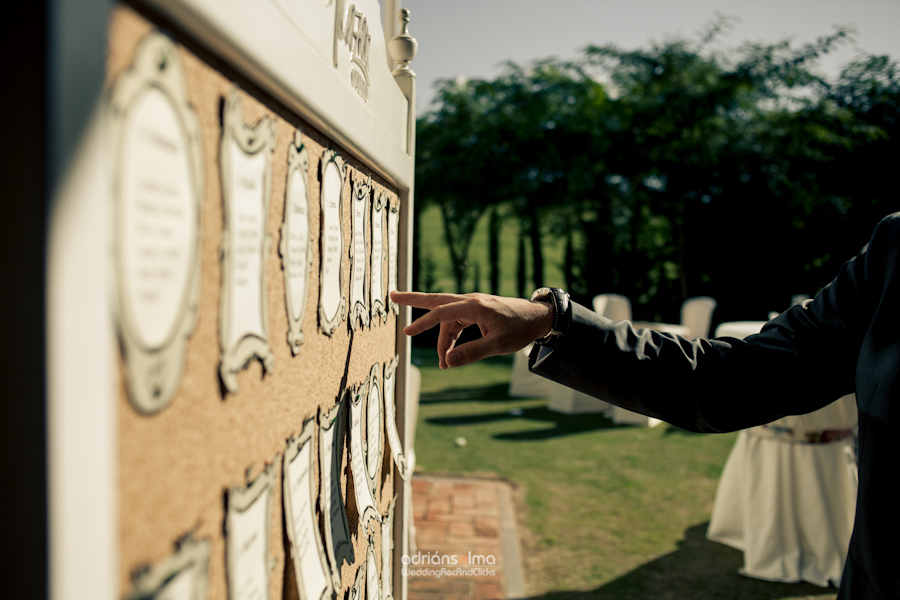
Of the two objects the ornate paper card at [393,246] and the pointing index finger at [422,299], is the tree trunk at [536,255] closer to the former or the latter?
the ornate paper card at [393,246]

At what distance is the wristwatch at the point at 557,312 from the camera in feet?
3.92

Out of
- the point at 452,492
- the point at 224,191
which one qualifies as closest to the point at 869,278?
the point at 224,191

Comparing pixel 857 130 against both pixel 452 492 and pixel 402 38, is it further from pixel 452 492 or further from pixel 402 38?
pixel 402 38

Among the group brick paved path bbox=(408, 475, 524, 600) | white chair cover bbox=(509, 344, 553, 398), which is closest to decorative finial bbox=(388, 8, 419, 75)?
brick paved path bbox=(408, 475, 524, 600)

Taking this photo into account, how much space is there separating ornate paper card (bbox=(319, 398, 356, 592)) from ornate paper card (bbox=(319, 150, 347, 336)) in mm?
→ 126

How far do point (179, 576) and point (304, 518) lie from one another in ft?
0.80

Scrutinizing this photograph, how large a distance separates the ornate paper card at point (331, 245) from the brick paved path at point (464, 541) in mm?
2734

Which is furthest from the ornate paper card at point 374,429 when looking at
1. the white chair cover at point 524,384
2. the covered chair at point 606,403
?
the white chair cover at point 524,384

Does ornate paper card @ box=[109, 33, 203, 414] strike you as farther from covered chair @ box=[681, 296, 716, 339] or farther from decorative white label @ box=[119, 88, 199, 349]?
covered chair @ box=[681, 296, 716, 339]

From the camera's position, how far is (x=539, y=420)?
20.9 ft

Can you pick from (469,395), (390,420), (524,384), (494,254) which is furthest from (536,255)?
(390,420)

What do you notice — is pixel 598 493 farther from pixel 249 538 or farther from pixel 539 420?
pixel 249 538

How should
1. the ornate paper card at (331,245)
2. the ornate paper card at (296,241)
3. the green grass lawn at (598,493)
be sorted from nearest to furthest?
the ornate paper card at (296,241), the ornate paper card at (331,245), the green grass lawn at (598,493)

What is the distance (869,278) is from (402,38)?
3.70 ft
